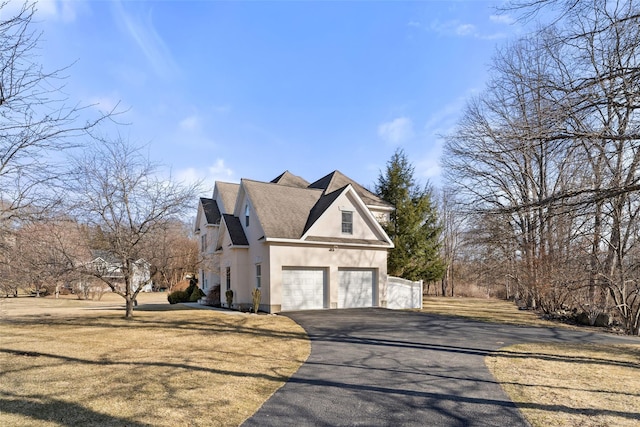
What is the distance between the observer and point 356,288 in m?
20.9

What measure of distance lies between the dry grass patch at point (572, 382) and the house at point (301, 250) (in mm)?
10796

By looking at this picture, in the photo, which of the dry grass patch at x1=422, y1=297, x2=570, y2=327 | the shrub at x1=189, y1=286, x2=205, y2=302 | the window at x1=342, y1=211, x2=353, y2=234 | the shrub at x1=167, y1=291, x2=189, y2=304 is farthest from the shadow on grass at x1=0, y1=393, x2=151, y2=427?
the shrub at x1=167, y1=291, x2=189, y2=304

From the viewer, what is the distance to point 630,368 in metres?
8.41

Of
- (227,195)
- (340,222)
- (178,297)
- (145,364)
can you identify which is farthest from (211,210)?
(145,364)

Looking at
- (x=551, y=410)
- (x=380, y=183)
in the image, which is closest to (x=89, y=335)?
(x=551, y=410)

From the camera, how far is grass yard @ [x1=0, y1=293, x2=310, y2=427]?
5.30 m

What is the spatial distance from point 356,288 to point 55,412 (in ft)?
54.8

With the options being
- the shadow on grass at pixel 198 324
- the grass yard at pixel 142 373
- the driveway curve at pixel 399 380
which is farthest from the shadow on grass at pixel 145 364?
the shadow on grass at pixel 198 324

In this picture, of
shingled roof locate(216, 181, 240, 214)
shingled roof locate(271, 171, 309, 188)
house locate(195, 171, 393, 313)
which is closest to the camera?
house locate(195, 171, 393, 313)

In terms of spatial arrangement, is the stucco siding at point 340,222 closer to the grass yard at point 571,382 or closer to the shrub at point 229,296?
the shrub at point 229,296

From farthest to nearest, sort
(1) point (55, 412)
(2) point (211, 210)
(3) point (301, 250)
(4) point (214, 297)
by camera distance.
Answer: (2) point (211, 210) → (4) point (214, 297) → (3) point (301, 250) → (1) point (55, 412)

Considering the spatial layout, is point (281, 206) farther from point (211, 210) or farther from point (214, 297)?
point (211, 210)

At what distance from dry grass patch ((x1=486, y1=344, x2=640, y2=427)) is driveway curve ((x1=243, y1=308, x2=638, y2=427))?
354 mm

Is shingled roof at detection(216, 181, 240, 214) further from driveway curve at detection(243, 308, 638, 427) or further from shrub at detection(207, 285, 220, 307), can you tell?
driveway curve at detection(243, 308, 638, 427)
